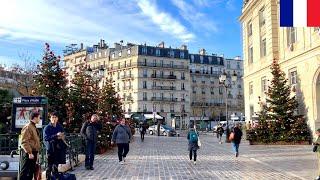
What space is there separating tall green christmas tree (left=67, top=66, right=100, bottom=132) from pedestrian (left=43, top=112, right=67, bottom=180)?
31.1 ft

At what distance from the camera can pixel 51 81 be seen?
65.6 feet

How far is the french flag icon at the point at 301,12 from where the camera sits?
712 cm

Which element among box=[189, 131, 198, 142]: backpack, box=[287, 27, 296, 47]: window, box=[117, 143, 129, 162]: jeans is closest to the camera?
box=[117, 143, 129, 162]: jeans

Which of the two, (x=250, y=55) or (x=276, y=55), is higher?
(x=250, y=55)

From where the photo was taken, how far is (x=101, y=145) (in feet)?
74.0

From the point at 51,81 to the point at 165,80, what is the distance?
74.6 meters

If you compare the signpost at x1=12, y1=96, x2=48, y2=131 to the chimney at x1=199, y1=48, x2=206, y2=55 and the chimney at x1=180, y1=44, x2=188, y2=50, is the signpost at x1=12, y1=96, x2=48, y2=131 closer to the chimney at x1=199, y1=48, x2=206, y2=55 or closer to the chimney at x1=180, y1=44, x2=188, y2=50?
the chimney at x1=180, y1=44, x2=188, y2=50

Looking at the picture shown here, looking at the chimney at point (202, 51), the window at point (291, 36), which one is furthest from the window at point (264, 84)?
the chimney at point (202, 51)

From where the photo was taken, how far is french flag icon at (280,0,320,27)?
281 inches

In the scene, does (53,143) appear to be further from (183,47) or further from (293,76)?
(183,47)

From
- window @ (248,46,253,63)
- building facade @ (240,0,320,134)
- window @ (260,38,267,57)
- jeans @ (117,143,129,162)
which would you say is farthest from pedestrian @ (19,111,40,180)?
window @ (248,46,253,63)

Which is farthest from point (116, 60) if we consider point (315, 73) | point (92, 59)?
point (315, 73)

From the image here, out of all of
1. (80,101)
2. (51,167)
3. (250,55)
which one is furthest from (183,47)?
(51,167)

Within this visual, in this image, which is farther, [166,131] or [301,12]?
[166,131]
